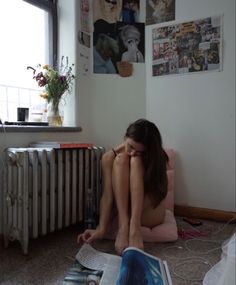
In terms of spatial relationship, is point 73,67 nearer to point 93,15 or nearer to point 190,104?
point 93,15

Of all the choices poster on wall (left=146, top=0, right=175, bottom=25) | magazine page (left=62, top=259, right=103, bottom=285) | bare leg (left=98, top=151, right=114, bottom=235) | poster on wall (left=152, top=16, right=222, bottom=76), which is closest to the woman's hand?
bare leg (left=98, top=151, right=114, bottom=235)

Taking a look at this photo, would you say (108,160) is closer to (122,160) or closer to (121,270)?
(122,160)

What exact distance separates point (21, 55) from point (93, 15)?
0.57 metres

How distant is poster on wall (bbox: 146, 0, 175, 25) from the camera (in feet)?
6.49

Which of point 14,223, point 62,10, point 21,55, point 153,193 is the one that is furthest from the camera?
point 62,10

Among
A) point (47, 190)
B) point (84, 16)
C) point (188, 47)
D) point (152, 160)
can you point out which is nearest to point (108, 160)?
point (152, 160)

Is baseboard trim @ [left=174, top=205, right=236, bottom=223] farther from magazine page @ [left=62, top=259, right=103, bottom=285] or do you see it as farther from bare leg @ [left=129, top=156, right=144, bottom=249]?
magazine page @ [left=62, top=259, right=103, bottom=285]

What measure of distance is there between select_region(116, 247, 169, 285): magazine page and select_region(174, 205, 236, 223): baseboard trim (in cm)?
93

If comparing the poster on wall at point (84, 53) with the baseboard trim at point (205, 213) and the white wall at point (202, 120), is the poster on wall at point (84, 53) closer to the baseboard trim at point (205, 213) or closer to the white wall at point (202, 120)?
the white wall at point (202, 120)

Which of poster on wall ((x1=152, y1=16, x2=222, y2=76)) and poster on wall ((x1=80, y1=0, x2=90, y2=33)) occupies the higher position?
poster on wall ((x1=80, y1=0, x2=90, y2=33))

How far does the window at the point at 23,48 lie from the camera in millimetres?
1747

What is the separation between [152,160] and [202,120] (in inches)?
24.8

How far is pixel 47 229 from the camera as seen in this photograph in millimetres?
1450

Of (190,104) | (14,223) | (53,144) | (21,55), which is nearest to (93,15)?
(21,55)
